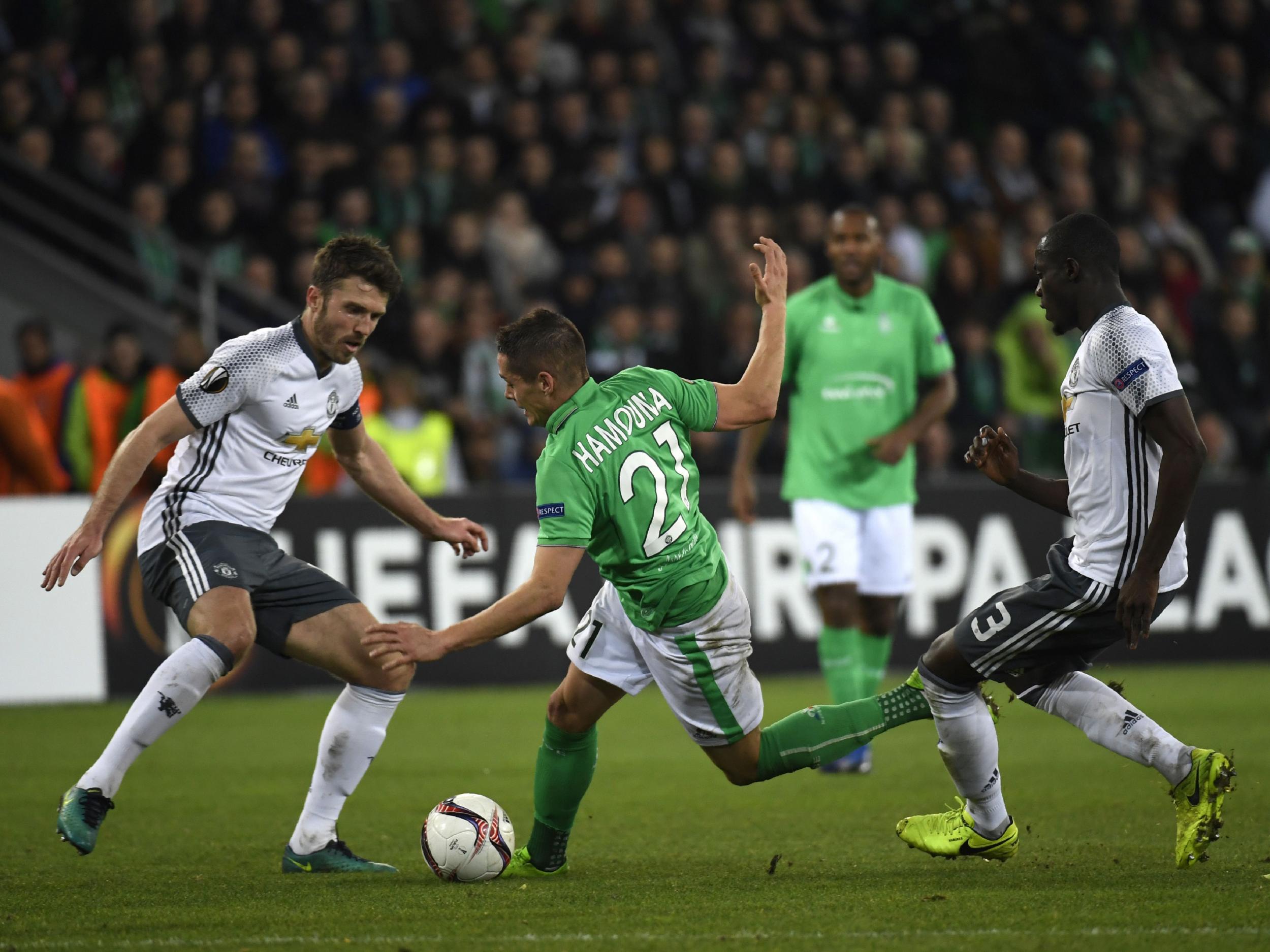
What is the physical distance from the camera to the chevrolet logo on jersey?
221 inches

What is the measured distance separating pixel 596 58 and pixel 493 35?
111 centimetres

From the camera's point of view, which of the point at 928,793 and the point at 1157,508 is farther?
the point at 928,793

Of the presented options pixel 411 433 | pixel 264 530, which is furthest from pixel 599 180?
pixel 264 530

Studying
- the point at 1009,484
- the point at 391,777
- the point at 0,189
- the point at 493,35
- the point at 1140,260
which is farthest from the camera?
the point at 493,35

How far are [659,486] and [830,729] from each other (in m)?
0.97

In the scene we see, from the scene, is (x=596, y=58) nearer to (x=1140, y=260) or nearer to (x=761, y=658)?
(x=1140, y=260)

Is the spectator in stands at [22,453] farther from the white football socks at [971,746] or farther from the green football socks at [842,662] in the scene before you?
the white football socks at [971,746]

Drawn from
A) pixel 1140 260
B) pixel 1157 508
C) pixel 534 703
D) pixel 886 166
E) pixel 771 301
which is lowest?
pixel 534 703

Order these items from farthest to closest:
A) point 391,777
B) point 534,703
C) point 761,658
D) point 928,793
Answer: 1. point 761,658
2. point 534,703
3. point 391,777
4. point 928,793

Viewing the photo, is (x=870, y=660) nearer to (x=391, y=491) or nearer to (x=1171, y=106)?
(x=391, y=491)

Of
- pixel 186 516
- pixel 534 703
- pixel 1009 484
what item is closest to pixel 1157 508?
pixel 1009 484

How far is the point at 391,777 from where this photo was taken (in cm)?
772

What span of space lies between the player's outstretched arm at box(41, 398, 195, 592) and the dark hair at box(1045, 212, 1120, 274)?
2.84m

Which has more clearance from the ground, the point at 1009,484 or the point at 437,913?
the point at 1009,484
